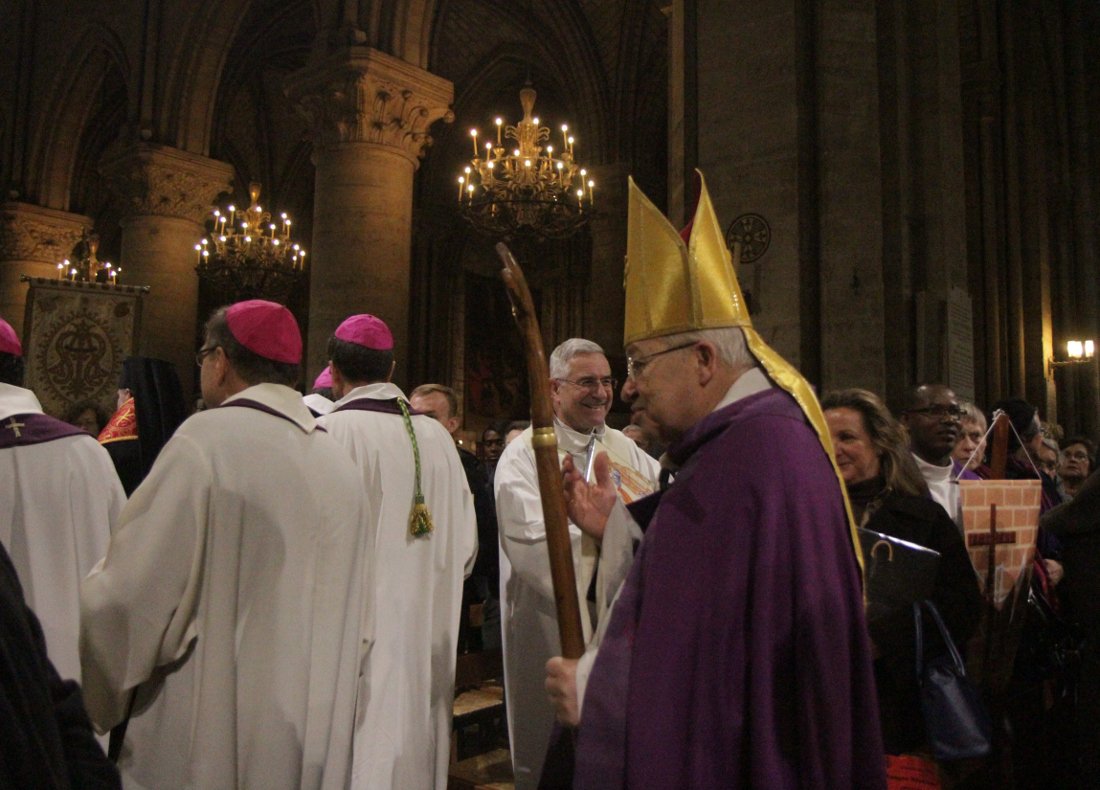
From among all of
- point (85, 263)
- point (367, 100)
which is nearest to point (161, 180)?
point (85, 263)

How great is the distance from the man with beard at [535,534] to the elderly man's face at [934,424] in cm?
119

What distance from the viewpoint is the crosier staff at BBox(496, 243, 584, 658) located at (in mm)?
1865

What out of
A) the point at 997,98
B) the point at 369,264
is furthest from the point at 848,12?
the point at 997,98

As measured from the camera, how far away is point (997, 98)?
14.6 metres

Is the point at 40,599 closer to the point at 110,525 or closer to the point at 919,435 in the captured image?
the point at 110,525

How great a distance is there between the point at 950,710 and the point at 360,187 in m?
9.51

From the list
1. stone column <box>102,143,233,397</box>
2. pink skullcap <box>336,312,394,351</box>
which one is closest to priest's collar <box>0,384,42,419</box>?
pink skullcap <box>336,312,394,351</box>

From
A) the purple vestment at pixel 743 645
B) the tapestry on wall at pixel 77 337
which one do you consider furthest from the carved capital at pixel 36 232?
the purple vestment at pixel 743 645

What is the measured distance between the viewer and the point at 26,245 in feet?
57.8

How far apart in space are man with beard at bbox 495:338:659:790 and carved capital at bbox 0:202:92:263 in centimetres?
1739

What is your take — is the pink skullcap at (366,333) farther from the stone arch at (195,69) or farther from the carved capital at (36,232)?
the carved capital at (36,232)

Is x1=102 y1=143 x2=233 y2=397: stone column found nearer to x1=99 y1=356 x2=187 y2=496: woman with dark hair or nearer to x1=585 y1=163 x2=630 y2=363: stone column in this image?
x1=585 y1=163 x2=630 y2=363: stone column

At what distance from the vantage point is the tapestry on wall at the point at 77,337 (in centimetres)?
772

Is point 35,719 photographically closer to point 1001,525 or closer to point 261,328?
point 261,328
